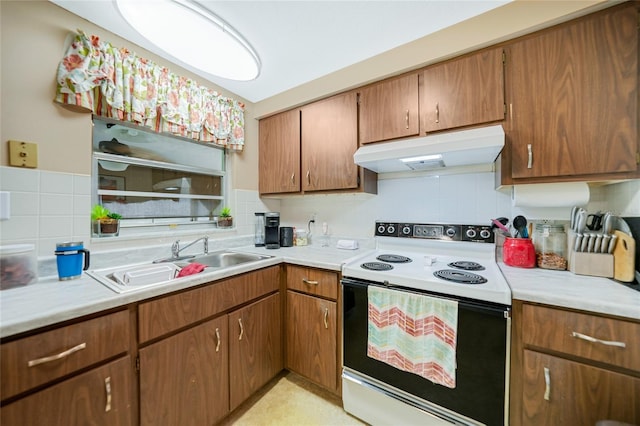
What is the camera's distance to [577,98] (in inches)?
45.8

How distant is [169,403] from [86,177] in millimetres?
1335

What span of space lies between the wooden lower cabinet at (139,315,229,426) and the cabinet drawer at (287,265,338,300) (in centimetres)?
52

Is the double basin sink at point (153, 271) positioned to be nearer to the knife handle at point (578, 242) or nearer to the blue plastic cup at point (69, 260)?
the blue plastic cup at point (69, 260)

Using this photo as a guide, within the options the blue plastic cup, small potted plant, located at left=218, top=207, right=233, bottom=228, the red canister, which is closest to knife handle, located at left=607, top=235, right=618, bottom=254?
→ the red canister

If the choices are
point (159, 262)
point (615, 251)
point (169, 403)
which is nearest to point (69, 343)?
point (169, 403)

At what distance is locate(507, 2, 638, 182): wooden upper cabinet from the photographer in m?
1.08

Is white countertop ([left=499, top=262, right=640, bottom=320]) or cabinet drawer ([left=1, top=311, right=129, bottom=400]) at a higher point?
white countertop ([left=499, top=262, right=640, bottom=320])

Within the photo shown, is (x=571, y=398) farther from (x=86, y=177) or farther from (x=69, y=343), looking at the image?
(x=86, y=177)

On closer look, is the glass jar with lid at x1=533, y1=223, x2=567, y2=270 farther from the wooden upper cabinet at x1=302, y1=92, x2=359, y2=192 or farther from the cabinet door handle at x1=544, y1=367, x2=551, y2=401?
the wooden upper cabinet at x1=302, y1=92, x2=359, y2=192

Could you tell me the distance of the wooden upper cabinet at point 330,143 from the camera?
185 centimetres

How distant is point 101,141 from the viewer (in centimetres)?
152

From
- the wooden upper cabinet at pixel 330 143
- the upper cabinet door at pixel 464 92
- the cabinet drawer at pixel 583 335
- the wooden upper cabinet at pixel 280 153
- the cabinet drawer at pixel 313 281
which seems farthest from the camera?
the wooden upper cabinet at pixel 280 153

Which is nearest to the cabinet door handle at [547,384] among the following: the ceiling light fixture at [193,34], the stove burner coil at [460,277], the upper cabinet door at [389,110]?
the stove burner coil at [460,277]

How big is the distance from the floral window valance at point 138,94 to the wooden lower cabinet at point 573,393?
8.12 ft
